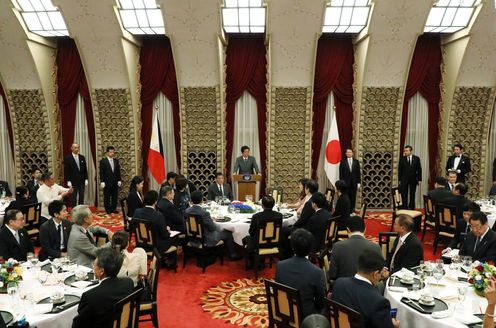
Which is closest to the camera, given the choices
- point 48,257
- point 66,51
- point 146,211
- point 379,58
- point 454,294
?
point 454,294

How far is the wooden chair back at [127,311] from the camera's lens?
11.9 ft

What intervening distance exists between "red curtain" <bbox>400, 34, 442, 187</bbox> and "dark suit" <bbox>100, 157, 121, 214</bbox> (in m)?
7.40

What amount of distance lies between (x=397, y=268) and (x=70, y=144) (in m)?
9.67

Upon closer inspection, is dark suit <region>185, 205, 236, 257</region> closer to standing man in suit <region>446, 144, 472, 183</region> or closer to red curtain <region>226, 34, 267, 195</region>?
red curtain <region>226, 34, 267, 195</region>

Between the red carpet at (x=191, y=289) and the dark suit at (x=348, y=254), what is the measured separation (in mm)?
1579

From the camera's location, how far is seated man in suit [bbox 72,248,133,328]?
3555 mm

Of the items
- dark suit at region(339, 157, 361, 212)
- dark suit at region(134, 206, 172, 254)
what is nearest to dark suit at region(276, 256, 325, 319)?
dark suit at region(134, 206, 172, 254)

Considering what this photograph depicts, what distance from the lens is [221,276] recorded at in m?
7.14

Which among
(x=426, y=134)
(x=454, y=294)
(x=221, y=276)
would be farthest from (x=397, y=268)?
(x=426, y=134)

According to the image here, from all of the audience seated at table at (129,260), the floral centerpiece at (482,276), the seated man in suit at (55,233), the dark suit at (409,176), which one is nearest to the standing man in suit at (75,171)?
the seated man in suit at (55,233)

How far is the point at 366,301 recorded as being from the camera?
136 inches

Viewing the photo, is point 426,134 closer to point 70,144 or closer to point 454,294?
point 454,294

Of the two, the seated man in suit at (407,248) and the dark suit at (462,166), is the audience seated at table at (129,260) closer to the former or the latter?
the seated man in suit at (407,248)

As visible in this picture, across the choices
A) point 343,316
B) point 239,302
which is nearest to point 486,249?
point 343,316
